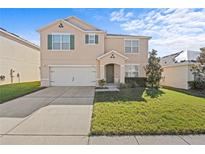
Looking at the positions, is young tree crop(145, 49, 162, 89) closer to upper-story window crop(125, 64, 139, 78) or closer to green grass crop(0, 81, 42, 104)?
upper-story window crop(125, 64, 139, 78)

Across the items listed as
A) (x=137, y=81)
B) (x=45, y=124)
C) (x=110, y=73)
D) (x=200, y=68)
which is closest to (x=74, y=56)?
(x=110, y=73)

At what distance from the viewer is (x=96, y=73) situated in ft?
64.6

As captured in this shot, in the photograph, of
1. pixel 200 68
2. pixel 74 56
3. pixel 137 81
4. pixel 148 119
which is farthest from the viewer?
pixel 137 81

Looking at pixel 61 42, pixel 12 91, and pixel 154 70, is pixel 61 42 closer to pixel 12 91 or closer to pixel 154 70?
pixel 12 91

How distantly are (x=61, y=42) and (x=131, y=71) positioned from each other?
7.95 metres

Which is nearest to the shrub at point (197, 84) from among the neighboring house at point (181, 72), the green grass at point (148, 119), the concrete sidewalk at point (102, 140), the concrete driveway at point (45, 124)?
the neighboring house at point (181, 72)

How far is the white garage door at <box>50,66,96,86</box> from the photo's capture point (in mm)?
19606

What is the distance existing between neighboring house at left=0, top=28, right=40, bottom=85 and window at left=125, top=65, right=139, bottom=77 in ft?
43.3

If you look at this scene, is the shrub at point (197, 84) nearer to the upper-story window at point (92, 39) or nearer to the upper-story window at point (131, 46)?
the upper-story window at point (131, 46)

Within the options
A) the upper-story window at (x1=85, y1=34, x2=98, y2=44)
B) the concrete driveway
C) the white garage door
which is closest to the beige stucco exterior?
the white garage door

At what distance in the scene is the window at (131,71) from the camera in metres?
20.7

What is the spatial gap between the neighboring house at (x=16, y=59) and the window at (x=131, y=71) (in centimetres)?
1319

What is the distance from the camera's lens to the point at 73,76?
19656mm
